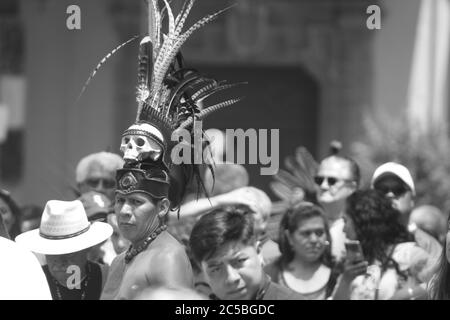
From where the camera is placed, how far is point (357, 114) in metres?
13.8

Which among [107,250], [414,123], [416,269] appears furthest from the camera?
[414,123]

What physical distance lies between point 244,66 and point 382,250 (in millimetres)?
8874

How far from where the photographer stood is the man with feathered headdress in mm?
4148

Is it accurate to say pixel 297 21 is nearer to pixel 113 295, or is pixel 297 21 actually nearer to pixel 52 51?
pixel 52 51

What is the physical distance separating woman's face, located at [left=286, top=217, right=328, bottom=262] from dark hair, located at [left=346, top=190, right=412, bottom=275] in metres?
0.15

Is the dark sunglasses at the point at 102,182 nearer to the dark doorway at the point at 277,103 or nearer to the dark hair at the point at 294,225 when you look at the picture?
the dark hair at the point at 294,225

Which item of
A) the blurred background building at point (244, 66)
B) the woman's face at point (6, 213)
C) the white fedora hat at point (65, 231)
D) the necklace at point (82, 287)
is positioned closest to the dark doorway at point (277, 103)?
the blurred background building at point (244, 66)

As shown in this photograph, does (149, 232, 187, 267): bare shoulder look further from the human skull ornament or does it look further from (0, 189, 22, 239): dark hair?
(0, 189, 22, 239): dark hair

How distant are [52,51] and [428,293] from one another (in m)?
9.74

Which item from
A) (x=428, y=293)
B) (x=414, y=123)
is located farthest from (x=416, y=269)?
(x=414, y=123)

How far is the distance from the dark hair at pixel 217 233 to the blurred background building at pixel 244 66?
8734 millimetres

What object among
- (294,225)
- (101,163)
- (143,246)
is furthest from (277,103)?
(143,246)

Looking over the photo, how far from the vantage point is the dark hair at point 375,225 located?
5.35 m

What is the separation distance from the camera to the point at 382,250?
5332 mm
